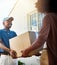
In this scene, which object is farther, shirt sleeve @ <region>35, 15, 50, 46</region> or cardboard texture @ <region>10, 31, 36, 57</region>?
cardboard texture @ <region>10, 31, 36, 57</region>

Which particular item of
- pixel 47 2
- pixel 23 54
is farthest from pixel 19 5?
pixel 23 54

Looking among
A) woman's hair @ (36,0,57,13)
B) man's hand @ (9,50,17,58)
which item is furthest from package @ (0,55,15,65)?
woman's hair @ (36,0,57,13)

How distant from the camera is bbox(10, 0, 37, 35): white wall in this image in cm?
94

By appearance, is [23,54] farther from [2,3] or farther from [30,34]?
[2,3]

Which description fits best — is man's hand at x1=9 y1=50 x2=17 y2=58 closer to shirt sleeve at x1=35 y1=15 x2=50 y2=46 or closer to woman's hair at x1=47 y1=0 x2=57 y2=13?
shirt sleeve at x1=35 y1=15 x2=50 y2=46

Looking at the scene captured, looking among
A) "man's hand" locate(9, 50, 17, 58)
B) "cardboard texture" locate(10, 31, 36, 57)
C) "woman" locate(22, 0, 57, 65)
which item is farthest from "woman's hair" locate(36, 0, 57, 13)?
"man's hand" locate(9, 50, 17, 58)

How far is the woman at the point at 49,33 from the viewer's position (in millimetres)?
821

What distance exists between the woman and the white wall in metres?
0.10

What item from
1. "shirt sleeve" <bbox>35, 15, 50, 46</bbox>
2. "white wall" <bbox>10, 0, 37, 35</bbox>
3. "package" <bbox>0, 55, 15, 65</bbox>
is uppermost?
"white wall" <bbox>10, 0, 37, 35</bbox>

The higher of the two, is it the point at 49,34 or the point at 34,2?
the point at 34,2

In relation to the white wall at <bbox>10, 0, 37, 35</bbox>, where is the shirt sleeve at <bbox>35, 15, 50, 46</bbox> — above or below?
below

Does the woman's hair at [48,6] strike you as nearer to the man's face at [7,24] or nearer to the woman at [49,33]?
the woman at [49,33]

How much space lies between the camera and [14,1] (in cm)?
96

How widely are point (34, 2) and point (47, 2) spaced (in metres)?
0.09
